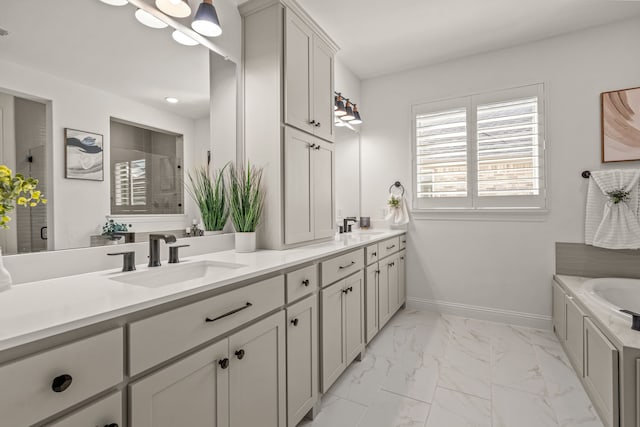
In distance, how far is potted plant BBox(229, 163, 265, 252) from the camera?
184 centimetres

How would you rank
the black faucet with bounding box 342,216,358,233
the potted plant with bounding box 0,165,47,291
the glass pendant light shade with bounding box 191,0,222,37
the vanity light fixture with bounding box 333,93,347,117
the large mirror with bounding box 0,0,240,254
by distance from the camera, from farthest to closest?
the black faucet with bounding box 342,216,358,233
the vanity light fixture with bounding box 333,93,347,117
the glass pendant light shade with bounding box 191,0,222,37
the large mirror with bounding box 0,0,240,254
the potted plant with bounding box 0,165,47,291

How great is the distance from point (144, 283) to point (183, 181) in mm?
633

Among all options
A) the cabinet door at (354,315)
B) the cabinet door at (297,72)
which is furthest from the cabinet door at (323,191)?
the cabinet door at (354,315)

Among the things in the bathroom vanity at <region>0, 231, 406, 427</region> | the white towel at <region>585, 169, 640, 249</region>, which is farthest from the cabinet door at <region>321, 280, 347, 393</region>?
the white towel at <region>585, 169, 640, 249</region>

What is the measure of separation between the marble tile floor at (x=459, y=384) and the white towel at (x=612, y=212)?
3.10 feet

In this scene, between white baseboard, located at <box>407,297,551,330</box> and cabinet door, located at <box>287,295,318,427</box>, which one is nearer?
cabinet door, located at <box>287,295,318,427</box>

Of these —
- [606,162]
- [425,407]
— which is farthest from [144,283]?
[606,162]

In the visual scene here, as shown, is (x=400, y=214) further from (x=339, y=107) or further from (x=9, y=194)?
(x=9, y=194)

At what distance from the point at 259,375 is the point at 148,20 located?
5.74ft

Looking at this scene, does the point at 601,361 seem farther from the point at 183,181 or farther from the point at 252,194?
→ the point at 183,181

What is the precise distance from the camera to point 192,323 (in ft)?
3.23

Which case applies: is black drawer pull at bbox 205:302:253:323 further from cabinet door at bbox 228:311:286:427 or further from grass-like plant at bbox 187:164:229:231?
grass-like plant at bbox 187:164:229:231

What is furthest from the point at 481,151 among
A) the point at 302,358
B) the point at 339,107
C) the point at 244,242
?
the point at 302,358

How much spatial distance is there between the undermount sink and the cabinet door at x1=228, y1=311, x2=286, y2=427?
11.5 inches
